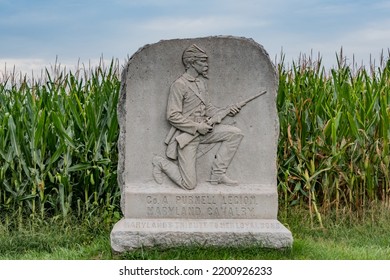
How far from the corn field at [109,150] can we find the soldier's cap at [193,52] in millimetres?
1761

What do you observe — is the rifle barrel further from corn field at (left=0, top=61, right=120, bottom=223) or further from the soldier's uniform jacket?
corn field at (left=0, top=61, right=120, bottom=223)

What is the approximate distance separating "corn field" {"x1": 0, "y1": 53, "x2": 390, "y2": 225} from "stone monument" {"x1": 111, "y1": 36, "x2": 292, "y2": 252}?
120 centimetres

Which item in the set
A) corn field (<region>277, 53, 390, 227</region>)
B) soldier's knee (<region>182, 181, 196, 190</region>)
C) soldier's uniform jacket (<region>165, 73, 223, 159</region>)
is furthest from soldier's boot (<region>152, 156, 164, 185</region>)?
corn field (<region>277, 53, 390, 227</region>)

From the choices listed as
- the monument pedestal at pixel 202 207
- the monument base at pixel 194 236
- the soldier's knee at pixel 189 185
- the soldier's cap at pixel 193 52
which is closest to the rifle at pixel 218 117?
the soldier's knee at pixel 189 185

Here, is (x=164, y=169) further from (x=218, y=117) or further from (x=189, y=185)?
(x=218, y=117)

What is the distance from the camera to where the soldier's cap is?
6992mm

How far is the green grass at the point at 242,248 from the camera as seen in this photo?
261 inches

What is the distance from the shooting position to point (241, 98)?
23.2 ft

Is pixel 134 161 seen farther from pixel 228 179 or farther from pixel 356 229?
pixel 356 229

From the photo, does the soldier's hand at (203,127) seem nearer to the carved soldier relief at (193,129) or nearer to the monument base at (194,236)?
the carved soldier relief at (193,129)

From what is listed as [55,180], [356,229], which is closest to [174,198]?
[55,180]

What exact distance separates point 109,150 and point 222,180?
189cm

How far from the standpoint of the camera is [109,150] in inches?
325
